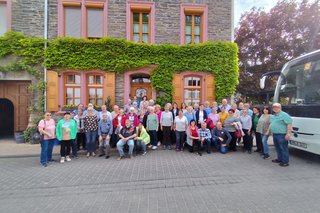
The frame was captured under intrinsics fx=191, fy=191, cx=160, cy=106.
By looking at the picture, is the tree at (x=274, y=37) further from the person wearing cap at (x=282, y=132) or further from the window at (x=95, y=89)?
the window at (x=95, y=89)

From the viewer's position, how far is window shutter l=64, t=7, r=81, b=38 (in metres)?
9.71

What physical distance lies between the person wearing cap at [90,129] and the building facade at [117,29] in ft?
9.41

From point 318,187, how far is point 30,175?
22.9 ft

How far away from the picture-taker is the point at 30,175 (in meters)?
5.07

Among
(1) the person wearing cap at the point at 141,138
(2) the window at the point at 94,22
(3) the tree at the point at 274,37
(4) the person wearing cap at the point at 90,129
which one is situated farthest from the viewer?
(3) the tree at the point at 274,37

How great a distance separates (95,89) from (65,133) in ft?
13.3

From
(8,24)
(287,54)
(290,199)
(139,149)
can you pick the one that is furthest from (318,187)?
(287,54)

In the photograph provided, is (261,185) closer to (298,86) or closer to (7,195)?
(298,86)

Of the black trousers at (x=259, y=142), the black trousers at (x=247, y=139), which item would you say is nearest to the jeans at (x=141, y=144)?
the black trousers at (x=247, y=139)

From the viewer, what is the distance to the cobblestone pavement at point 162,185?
3453 millimetres

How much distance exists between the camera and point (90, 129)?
674 centimetres

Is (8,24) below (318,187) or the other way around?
the other way around

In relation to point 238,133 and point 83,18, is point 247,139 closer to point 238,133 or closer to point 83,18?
point 238,133

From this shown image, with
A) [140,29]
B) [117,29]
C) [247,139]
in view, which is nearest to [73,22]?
[117,29]
